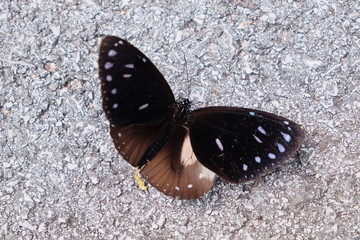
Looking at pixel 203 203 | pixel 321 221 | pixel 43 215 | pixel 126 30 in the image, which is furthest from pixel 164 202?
pixel 126 30

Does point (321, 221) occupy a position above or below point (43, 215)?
above

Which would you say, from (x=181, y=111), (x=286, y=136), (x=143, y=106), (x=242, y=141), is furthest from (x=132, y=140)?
(x=286, y=136)

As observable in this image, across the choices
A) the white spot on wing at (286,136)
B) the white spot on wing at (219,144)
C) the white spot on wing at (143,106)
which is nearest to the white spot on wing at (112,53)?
the white spot on wing at (143,106)

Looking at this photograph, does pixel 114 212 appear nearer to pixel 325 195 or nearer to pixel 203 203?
pixel 203 203

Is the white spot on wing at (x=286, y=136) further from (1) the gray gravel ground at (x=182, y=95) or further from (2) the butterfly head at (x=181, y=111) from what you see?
(2) the butterfly head at (x=181, y=111)

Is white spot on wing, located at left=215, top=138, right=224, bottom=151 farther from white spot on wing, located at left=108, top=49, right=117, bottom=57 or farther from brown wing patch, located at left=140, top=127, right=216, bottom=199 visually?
white spot on wing, located at left=108, top=49, right=117, bottom=57

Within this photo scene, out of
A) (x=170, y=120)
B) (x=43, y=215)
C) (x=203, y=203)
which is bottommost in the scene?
(x=43, y=215)

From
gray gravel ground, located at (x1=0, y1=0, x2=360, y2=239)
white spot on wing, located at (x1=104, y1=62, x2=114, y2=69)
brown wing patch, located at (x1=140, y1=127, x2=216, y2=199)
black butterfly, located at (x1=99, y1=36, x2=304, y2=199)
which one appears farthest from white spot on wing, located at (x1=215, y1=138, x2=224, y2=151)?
white spot on wing, located at (x1=104, y1=62, x2=114, y2=69)

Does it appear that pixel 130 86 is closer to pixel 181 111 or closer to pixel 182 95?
pixel 181 111
